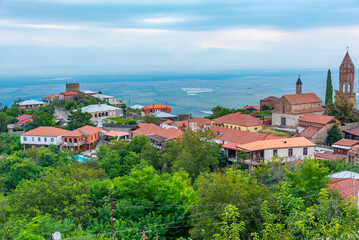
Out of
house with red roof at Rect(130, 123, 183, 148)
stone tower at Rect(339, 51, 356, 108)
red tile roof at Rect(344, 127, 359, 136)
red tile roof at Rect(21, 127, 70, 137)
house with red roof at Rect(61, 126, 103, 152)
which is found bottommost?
house with red roof at Rect(61, 126, 103, 152)

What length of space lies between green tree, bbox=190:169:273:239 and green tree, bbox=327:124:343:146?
79.6 ft

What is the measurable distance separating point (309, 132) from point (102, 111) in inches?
1321

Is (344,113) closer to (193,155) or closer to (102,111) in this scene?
(193,155)

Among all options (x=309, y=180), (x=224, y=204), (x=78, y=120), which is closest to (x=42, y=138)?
(x=78, y=120)

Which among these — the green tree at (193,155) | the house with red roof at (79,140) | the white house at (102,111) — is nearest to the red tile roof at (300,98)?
the green tree at (193,155)

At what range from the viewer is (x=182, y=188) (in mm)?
19297

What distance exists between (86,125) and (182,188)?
3296 centimetres

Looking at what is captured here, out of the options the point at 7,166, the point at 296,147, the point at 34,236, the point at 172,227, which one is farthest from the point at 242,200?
the point at 7,166

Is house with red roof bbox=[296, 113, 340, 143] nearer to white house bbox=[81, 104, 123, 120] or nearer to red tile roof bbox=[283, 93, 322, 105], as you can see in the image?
red tile roof bbox=[283, 93, 322, 105]

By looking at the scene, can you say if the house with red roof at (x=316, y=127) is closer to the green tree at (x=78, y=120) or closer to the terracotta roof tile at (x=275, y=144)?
the terracotta roof tile at (x=275, y=144)

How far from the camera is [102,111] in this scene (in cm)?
5972

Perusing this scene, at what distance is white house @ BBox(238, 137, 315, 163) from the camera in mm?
27828

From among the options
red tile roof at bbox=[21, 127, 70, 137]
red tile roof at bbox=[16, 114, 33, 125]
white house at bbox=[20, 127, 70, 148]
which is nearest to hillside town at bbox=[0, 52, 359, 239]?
red tile roof at bbox=[21, 127, 70, 137]

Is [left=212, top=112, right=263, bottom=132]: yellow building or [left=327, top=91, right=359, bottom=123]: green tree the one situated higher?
[left=327, top=91, right=359, bottom=123]: green tree
